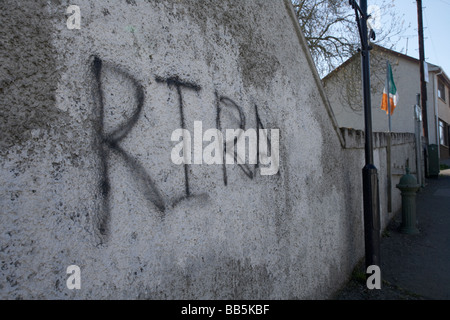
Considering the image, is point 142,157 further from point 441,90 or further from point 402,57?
point 441,90

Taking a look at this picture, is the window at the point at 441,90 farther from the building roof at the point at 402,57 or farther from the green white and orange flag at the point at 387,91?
the green white and orange flag at the point at 387,91

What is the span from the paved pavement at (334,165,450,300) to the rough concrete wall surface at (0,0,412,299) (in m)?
1.33

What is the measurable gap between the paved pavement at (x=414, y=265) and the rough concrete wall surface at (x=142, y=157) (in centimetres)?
133

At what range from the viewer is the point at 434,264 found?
4.50 meters

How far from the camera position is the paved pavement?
3590 mm

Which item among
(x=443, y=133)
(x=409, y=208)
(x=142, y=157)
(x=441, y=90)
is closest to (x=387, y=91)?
(x=409, y=208)

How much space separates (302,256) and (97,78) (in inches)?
85.4

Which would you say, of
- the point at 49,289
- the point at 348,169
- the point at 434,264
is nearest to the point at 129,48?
the point at 49,289

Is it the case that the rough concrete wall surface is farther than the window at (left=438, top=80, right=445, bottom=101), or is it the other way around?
the window at (left=438, top=80, right=445, bottom=101)

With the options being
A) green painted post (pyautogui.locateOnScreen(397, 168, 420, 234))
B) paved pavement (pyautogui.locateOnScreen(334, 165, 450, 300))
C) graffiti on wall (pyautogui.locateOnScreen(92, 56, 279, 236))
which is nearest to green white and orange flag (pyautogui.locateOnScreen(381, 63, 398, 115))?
green painted post (pyautogui.locateOnScreen(397, 168, 420, 234))

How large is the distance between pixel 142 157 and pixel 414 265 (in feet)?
14.5

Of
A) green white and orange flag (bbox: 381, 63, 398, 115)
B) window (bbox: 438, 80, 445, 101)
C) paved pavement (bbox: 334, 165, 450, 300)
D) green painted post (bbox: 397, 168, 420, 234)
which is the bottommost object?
paved pavement (bbox: 334, 165, 450, 300)

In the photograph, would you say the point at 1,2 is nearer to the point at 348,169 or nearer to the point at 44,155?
the point at 44,155

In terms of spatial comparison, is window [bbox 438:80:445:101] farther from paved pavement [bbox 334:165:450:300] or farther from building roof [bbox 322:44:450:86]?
Result: paved pavement [bbox 334:165:450:300]
